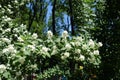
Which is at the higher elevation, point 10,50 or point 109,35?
point 109,35

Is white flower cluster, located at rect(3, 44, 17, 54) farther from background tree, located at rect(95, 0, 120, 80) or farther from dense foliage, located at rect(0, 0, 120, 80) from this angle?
background tree, located at rect(95, 0, 120, 80)

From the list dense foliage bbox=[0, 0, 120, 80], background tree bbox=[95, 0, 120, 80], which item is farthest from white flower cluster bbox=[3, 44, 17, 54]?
background tree bbox=[95, 0, 120, 80]

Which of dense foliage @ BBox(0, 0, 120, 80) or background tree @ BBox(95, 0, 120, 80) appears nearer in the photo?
dense foliage @ BBox(0, 0, 120, 80)

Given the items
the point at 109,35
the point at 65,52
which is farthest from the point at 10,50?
the point at 109,35

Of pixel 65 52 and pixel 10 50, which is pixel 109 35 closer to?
pixel 65 52

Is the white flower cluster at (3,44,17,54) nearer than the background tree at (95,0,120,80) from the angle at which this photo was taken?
Yes

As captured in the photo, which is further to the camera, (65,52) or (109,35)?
(109,35)

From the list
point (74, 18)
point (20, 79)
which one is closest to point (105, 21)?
point (20, 79)

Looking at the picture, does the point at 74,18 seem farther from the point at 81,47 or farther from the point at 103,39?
the point at 81,47

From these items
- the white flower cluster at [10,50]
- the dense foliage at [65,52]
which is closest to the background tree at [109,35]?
the dense foliage at [65,52]

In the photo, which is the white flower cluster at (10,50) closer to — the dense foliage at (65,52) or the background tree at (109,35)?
the dense foliage at (65,52)

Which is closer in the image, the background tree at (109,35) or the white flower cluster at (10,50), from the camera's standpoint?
the white flower cluster at (10,50)

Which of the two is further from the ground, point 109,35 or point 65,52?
point 109,35

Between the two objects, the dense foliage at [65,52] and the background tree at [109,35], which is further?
the background tree at [109,35]
